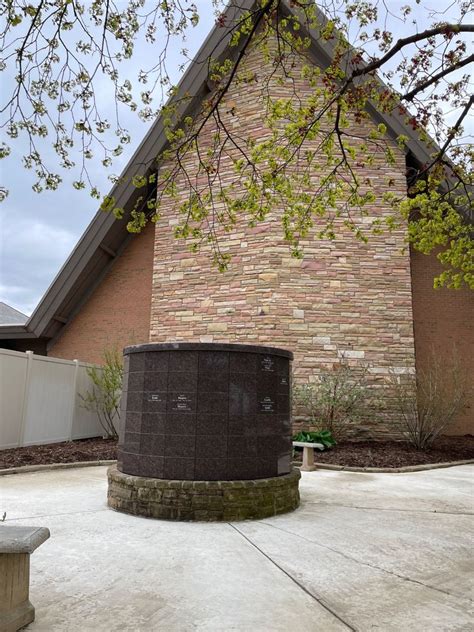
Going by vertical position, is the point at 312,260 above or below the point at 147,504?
above

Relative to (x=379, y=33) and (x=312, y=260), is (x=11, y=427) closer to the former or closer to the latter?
(x=312, y=260)

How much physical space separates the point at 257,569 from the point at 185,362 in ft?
7.48

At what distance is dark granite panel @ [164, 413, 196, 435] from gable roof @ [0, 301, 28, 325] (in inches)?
554

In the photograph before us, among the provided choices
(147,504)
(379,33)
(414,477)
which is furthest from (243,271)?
(147,504)

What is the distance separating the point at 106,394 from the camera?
38.7ft

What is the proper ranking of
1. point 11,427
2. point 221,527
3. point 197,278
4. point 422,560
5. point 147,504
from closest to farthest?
point 422,560
point 221,527
point 147,504
point 11,427
point 197,278

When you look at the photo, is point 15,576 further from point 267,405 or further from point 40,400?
point 40,400

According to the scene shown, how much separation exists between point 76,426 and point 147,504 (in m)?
7.17

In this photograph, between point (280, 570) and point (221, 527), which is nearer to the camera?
point (280, 570)

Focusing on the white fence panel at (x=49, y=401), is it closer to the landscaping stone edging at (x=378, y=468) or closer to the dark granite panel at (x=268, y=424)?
the landscaping stone edging at (x=378, y=468)

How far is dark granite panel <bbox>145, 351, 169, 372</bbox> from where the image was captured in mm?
5230

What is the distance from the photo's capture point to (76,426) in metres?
11.4

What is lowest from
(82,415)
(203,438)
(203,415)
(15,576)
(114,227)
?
(15,576)

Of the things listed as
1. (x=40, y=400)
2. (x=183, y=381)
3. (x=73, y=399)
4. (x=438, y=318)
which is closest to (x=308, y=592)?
(x=183, y=381)
